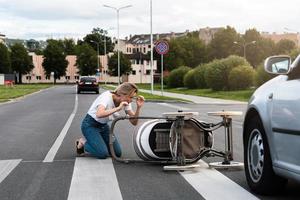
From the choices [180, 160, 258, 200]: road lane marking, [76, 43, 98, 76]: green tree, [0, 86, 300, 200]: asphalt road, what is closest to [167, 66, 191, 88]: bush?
[0, 86, 300, 200]: asphalt road

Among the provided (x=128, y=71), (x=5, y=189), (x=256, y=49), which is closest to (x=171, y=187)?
(x=5, y=189)

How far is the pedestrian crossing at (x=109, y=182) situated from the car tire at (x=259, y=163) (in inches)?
6.2

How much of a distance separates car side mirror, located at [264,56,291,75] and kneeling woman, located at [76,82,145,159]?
Answer: 3.05 metres

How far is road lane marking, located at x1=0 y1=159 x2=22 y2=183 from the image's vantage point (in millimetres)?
7727

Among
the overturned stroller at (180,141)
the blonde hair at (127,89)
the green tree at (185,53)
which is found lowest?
the overturned stroller at (180,141)

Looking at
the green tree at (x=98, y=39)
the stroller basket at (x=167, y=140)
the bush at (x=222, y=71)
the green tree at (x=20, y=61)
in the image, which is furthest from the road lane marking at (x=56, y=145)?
the green tree at (x=98, y=39)

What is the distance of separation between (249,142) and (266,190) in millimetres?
612

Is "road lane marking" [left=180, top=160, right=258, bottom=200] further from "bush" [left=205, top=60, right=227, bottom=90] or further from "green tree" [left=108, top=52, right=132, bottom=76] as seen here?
"green tree" [left=108, top=52, right=132, bottom=76]

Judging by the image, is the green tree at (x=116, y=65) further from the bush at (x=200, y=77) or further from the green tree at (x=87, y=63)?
the bush at (x=200, y=77)

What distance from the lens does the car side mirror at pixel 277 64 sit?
572cm

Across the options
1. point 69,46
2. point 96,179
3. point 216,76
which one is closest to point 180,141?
point 96,179

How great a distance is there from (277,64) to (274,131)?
77 centimetres

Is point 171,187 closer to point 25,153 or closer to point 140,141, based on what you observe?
point 140,141

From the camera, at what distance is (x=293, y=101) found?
5.16m
